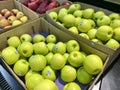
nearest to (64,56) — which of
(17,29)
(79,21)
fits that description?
(79,21)

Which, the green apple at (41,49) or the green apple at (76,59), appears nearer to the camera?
the green apple at (76,59)

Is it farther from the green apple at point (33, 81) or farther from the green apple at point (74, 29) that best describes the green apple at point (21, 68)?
the green apple at point (74, 29)

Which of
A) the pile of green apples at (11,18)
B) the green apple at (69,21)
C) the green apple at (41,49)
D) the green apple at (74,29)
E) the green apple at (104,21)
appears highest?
the green apple at (104,21)

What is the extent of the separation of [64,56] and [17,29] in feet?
1.65

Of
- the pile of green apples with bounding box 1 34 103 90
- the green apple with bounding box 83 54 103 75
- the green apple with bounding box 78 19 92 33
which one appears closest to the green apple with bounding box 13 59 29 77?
the pile of green apples with bounding box 1 34 103 90

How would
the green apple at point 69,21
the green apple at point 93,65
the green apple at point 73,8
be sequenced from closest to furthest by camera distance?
the green apple at point 93,65 → the green apple at point 69,21 → the green apple at point 73,8

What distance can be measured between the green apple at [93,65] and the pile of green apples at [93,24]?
0.58 ft

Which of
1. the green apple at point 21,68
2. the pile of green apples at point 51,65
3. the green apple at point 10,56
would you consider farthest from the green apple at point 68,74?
the green apple at point 10,56

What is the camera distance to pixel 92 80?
0.91 metres

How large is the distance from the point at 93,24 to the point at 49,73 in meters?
0.54

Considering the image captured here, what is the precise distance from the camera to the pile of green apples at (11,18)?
4.91 ft

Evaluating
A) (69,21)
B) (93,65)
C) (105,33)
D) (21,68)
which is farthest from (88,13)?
(21,68)

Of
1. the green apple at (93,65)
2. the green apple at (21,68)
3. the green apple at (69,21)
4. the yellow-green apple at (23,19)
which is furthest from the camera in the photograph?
the yellow-green apple at (23,19)

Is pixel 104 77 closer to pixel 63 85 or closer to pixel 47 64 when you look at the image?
pixel 63 85
